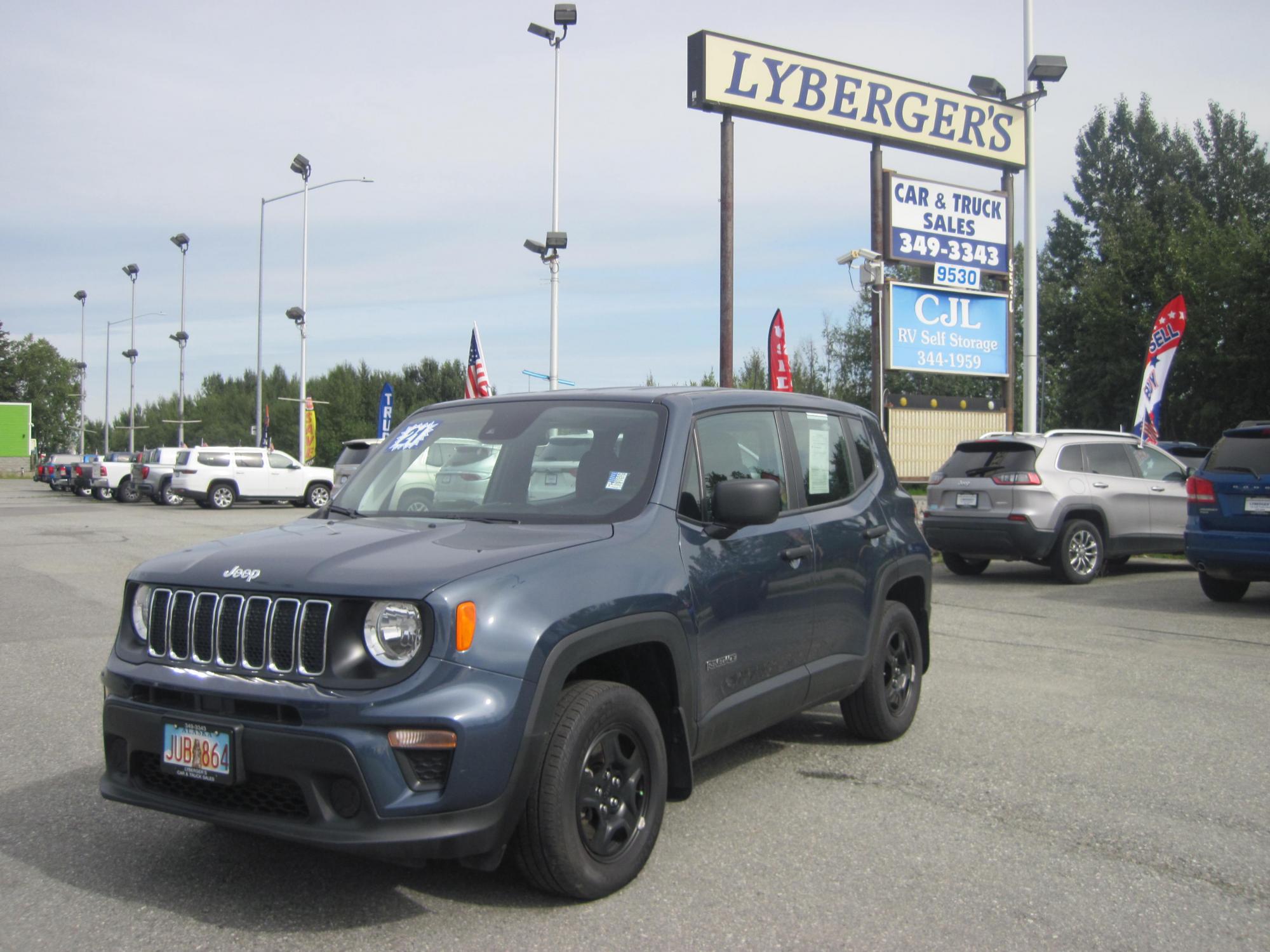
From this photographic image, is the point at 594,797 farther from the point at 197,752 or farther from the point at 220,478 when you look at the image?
the point at 220,478

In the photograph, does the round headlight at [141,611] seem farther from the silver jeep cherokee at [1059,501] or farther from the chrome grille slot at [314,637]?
the silver jeep cherokee at [1059,501]

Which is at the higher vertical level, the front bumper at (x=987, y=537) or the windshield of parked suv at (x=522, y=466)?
the windshield of parked suv at (x=522, y=466)

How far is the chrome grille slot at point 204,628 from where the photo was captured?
3781mm

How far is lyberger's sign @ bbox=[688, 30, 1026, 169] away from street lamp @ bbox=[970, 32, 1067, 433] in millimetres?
1151

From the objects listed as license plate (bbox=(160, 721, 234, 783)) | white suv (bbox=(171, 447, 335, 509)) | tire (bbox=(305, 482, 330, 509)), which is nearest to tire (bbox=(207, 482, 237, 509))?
white suv (bbox=(171, 447, 335, 509))

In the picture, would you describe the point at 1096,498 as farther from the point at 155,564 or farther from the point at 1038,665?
the point at 155,564

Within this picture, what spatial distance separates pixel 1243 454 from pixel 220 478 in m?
29.2

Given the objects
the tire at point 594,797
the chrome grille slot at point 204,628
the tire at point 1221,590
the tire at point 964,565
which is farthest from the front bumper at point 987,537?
the chrome grille slot at point 204,628

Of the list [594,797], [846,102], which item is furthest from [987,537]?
[846,102]

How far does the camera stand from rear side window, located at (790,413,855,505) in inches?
217

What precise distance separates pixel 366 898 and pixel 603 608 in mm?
1242

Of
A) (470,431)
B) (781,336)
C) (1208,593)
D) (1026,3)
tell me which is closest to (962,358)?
(781,336)

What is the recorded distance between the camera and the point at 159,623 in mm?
3949

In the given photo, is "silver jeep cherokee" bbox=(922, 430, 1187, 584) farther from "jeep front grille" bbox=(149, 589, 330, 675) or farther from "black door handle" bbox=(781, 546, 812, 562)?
"jeep front grille" bbox=(149, 589, 330, 675)
